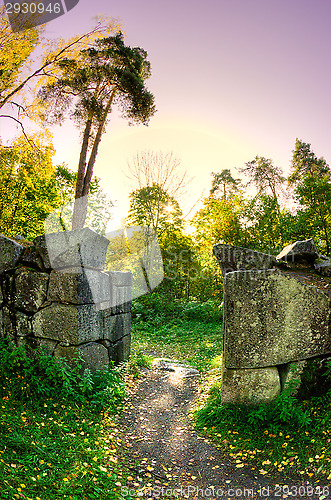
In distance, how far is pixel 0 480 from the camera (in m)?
2.26

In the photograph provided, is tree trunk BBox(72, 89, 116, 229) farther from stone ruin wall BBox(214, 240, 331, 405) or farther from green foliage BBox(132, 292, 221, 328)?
stone ruin wall BBox(214, 240, 331, 405)

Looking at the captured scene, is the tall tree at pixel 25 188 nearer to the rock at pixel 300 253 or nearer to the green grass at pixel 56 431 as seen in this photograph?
the green grass at pixel 56 431

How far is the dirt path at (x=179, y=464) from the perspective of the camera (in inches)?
106

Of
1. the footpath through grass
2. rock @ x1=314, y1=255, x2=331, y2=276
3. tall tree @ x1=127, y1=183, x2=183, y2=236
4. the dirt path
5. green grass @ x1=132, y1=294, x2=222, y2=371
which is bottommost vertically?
green grass @ x1=132, y1=294, x2=222, y2=371

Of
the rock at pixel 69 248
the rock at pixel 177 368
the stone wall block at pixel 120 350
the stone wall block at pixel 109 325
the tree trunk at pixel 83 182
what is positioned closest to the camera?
the rock at pixel 69 248

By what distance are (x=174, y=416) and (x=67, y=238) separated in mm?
2903

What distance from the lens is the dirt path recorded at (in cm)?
270

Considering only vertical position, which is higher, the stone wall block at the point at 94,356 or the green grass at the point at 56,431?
the stone wall block at the point at 94,356

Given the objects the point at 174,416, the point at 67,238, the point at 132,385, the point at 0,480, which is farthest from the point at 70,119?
the point at 0,480

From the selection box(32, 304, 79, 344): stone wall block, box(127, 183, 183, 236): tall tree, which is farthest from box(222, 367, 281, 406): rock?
box(127, 183, 183, 236): tall tree

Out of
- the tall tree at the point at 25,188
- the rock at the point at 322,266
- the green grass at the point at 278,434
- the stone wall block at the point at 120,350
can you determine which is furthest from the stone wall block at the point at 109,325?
the tall tree at the point at 25,188

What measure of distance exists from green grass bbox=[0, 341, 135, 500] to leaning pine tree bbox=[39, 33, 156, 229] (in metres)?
7.45

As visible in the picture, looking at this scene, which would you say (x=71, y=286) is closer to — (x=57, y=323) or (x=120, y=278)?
(x=57, y=323)

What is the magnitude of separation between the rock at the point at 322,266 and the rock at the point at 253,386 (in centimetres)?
156
